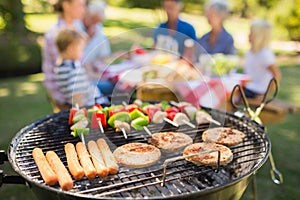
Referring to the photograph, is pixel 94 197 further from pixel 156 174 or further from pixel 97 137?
pixel 97 137

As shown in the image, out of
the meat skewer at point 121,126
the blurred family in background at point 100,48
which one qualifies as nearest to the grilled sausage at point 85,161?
the meat skewer at point 121,126

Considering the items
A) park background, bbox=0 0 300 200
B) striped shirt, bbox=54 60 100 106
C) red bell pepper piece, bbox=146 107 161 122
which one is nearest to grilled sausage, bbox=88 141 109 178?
red bell pepper piece, bbox=146 107 161 122

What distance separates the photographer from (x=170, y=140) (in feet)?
8.24

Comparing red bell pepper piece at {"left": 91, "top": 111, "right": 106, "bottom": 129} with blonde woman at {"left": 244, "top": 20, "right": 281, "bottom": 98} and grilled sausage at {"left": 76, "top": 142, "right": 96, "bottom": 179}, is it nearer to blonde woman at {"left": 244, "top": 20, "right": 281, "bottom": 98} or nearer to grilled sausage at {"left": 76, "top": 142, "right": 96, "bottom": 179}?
grilled sausage at {"left": 76, "top": 142, "right": 96, "bottom": 179}

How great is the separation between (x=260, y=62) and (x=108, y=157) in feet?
11.0

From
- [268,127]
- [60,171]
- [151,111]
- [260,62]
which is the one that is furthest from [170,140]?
[268,127]

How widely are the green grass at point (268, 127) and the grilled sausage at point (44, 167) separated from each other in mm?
1853

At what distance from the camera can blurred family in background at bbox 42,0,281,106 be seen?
411 centimetres

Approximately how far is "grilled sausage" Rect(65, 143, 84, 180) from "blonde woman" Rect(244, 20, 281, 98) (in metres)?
3.09

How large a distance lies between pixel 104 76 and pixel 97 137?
2.52m

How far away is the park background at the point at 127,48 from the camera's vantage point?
4.37 meters

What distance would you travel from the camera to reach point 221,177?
2557 mm

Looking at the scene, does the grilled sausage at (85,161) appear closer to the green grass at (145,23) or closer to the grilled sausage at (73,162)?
the grilled sausage at (73,162)

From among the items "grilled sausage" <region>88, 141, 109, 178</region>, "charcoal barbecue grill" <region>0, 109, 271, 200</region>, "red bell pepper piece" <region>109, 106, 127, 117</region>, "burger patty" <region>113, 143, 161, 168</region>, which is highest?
"red bell pepper piece" <region>109, 106, 127, 117</region>
